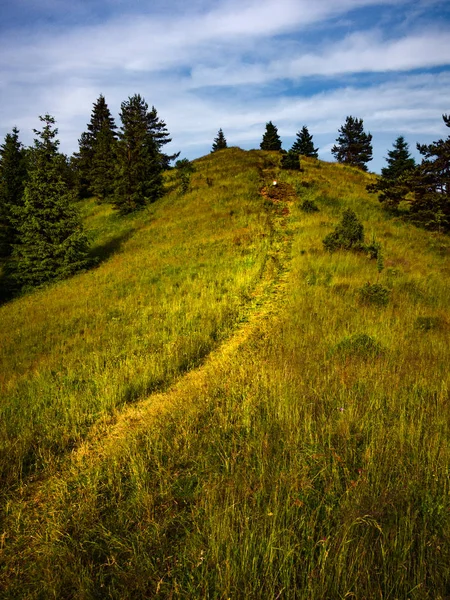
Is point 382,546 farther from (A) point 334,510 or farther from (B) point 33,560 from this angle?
(B) point 33,560

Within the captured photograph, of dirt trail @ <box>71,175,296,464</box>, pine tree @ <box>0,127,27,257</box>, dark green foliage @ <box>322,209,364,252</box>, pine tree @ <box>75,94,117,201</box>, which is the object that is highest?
pine tree @ <box>75,94,117,201</box>

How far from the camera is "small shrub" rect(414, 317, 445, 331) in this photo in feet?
26.0

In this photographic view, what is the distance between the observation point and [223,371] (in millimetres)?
6348

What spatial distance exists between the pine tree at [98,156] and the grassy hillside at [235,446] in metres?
33.1

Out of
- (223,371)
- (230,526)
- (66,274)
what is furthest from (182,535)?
(66,274)

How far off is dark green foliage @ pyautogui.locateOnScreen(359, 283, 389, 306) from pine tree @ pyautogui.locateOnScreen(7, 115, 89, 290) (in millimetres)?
15985

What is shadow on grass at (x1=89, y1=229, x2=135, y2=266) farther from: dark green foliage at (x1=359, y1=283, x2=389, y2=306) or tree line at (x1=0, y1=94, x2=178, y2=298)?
dark green foliage at (x1=359, y1=283, x2=389, y2=306)

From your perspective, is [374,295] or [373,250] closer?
[374,295]

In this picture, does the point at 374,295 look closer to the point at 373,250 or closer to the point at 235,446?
the point at 373,250

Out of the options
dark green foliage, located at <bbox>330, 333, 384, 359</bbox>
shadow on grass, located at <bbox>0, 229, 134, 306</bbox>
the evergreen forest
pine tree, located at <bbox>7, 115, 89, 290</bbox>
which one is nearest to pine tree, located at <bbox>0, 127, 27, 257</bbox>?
shadow on grass, located at <bbox>0, 229, 134, 306</bbox>

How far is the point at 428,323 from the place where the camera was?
8055 mm

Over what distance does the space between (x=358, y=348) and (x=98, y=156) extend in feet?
138

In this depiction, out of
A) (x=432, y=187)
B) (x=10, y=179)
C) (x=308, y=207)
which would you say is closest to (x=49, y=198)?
(x=10, y=179)

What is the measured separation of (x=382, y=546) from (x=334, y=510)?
19.7 inches
